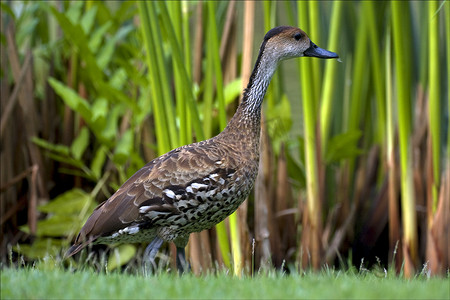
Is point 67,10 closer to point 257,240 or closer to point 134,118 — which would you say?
point 134,118

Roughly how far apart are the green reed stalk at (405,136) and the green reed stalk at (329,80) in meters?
0.50

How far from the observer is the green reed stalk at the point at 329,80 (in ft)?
16.9

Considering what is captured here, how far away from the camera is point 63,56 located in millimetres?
6477

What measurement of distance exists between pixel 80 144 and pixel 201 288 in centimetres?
320

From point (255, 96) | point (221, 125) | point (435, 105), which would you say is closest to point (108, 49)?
point (221, 125)

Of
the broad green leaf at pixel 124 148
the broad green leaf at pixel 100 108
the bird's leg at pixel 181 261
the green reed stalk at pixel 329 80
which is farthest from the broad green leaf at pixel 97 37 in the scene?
the bird's leg at pixel 181 261

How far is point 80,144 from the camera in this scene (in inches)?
230

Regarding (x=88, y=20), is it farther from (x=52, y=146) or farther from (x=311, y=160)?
(x=311, y=160)

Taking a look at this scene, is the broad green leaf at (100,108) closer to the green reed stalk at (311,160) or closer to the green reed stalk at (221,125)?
the green reed stalk at (221,125)

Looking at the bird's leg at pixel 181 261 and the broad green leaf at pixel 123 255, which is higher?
the bird's leg at pixel 181 261

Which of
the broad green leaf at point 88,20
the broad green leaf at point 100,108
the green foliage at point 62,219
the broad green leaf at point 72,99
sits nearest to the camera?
the broad green leaf at point 72,99

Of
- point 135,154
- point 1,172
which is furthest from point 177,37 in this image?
point 1,172

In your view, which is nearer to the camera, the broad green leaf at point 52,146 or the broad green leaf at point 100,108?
the broad green leaf at point 52,146

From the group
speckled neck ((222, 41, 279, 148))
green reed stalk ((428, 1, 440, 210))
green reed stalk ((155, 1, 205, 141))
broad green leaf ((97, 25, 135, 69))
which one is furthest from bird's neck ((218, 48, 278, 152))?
broad green leaf ((97, 25, 135, 69))
